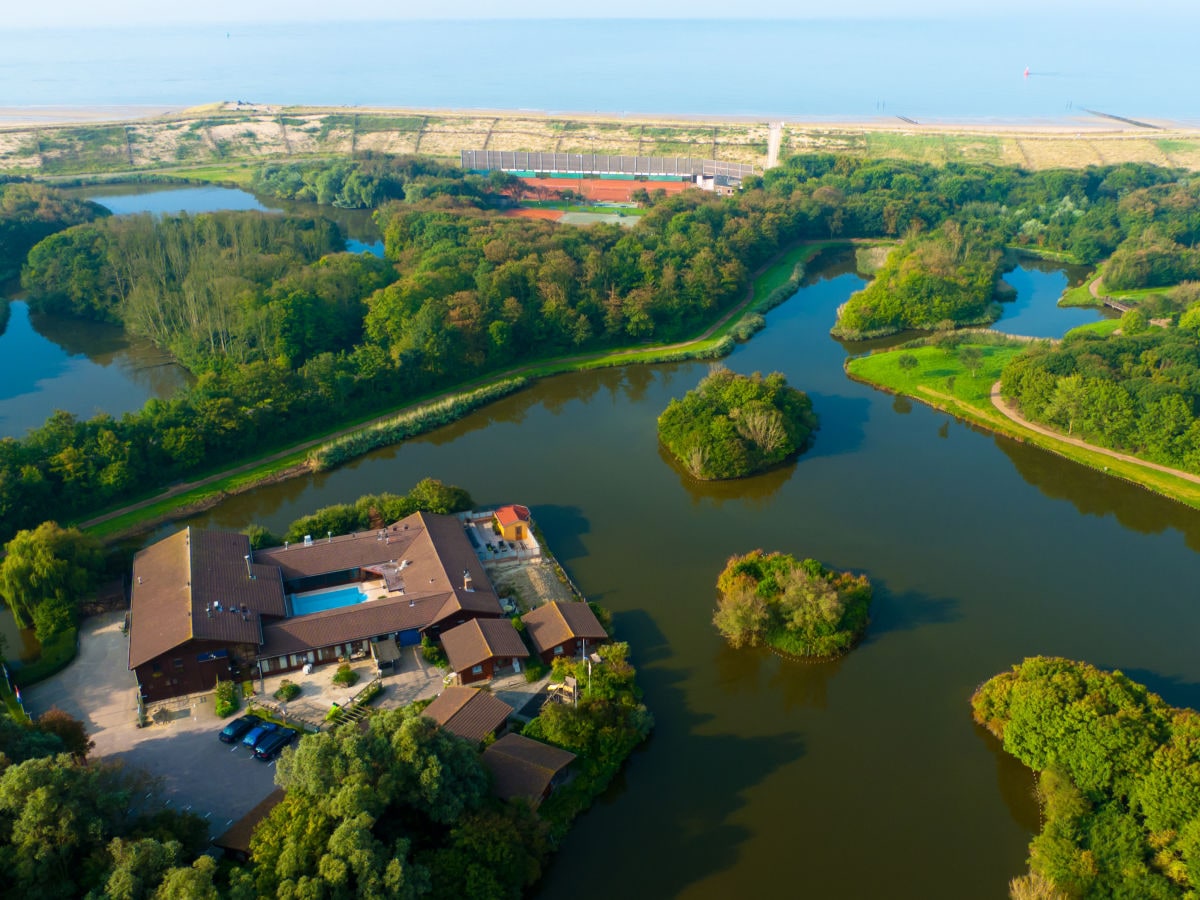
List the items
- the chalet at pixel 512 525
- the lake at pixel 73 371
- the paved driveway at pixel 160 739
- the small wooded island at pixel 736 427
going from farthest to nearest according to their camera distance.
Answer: the lake at pixel 73 371
the small wooded island at pixel 736 427
the chalet at pixel 512 525
the paved driveway at pixel 160 739

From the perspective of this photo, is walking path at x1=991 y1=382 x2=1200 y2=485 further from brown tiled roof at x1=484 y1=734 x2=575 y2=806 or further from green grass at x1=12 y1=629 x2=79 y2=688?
green grass at x1=12 y1=629 x2=79 y2=688

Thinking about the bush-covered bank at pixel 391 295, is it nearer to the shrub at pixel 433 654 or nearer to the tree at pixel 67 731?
the tree at pixel 67 731

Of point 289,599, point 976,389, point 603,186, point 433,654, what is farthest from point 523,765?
point 603,186

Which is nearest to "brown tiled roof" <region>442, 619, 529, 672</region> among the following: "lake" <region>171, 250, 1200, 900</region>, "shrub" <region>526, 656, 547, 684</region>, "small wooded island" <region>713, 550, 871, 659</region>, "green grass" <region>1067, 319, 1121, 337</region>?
"shrub" <region>526, 656, 547, 684</region>

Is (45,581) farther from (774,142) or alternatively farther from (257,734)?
(774,142)

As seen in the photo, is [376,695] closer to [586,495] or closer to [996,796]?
[586,495]

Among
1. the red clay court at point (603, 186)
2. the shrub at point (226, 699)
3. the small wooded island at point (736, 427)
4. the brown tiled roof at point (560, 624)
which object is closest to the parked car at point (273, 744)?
the shrub at point (226, 699)
